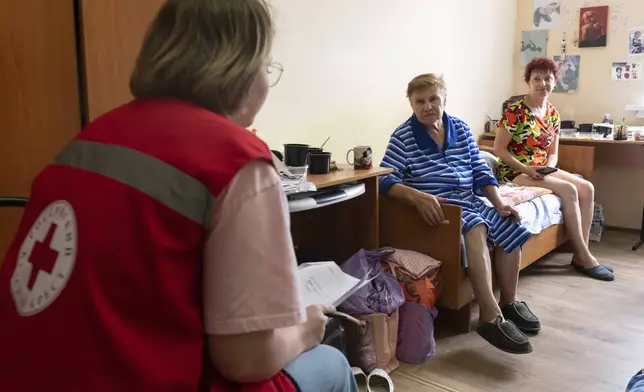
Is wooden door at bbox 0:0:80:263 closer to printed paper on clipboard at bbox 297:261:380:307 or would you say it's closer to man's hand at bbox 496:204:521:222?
printed paper on clipboard at bbox 297:261:380:307

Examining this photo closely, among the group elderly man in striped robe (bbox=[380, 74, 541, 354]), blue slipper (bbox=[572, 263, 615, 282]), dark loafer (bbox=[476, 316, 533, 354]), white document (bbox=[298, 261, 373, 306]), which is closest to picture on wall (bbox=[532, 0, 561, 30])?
blue slipper (bbox=[572, 263, 615, 282])

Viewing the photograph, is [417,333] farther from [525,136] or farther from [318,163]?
[525,136]

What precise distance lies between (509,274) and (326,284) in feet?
3.59

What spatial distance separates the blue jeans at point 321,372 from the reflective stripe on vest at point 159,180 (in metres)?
0.29

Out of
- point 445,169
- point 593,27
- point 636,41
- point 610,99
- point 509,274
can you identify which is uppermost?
point 593,27

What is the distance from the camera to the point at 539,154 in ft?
11.0

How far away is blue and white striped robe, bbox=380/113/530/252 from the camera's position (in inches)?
93.6

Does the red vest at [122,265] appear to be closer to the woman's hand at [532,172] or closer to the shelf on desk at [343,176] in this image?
the shelf on desk at [343,176]

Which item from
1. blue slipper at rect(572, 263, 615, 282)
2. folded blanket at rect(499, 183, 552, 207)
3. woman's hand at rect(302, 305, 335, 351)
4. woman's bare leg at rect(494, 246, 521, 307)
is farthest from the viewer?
blue slipper at rect(572, 263, 615, 282)

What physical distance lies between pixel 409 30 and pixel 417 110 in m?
1.01

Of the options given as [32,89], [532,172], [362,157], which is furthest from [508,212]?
[32,89]

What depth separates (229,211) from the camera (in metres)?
0.67

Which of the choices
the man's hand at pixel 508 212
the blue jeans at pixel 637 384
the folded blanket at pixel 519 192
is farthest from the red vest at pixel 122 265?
the folded blanket at pixel 519 192

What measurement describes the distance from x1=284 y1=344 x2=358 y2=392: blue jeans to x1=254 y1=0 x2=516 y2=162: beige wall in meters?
1.39
